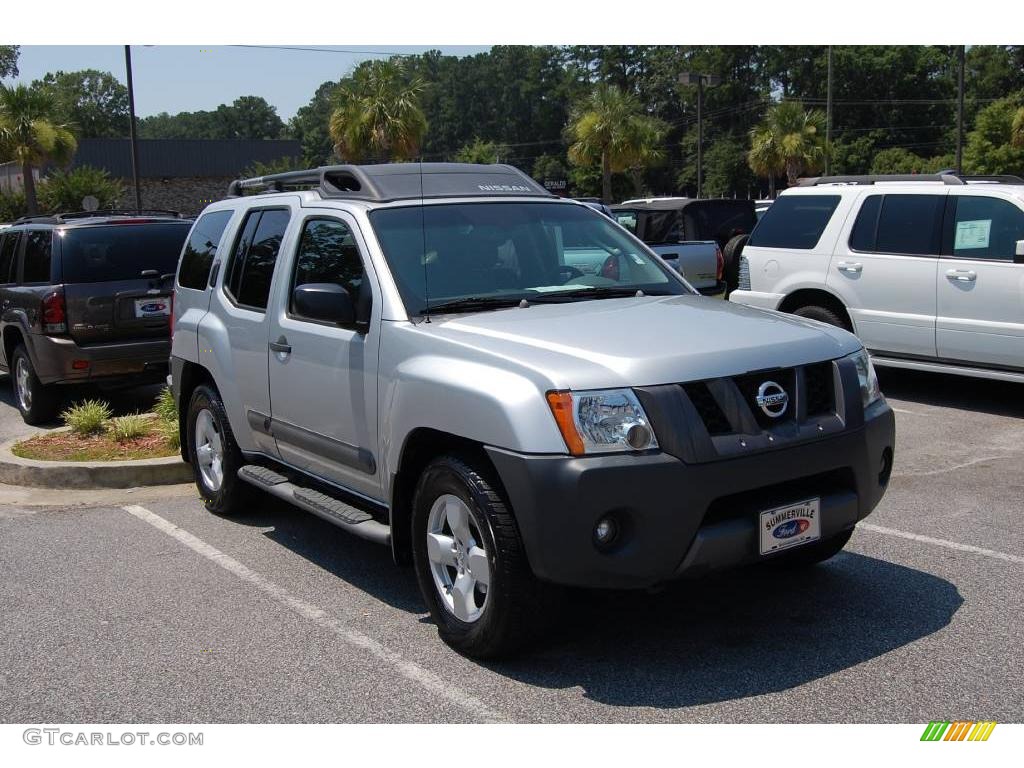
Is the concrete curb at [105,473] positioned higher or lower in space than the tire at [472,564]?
lower

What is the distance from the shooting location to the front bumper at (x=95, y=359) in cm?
970

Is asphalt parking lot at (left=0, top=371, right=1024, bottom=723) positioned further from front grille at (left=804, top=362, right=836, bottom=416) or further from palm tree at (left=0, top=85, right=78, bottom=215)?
palm tree at (left=0, top=85, right=78, bottom=215)

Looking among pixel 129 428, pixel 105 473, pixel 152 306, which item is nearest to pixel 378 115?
pixel 152 306

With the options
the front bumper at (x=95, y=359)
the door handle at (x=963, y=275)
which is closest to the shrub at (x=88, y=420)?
the front bumper at (x=95, y=359)

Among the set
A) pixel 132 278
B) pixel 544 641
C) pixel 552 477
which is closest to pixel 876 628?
pixel 544 641

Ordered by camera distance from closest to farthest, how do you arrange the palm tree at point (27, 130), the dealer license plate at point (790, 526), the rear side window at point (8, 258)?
1. the dealer license plate at point (790, 526)
2. the rear side window at point (8, 258)
3. the palm tree at point (27, 130)

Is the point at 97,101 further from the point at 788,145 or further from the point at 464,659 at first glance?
the point at 464,659

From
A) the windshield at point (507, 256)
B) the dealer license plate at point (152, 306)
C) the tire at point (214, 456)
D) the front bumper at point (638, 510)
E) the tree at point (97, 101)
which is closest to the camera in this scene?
the front bumper at point (638, 510)

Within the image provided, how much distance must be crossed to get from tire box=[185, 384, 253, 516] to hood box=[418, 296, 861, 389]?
7.70 ft

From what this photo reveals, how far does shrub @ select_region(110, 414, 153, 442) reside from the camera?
863 cm

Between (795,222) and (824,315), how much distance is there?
3.64ft

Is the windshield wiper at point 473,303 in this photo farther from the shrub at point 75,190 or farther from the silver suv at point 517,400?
the shrub at point 75,190

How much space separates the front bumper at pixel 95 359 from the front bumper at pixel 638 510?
6.58 m

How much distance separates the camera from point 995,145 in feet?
185
